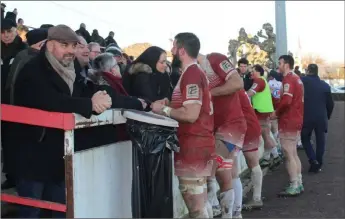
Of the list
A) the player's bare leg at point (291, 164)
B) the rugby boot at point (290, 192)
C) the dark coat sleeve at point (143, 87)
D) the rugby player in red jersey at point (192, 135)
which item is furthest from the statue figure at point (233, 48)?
the rugby player in red jersey at point (192, 135)

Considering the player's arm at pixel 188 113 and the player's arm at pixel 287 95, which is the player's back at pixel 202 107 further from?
the player's arm at pixel 287 95

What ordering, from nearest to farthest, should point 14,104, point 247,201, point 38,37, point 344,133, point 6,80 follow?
point 14,104, point 6,80, point 38,37, point 247,201, point 344,133

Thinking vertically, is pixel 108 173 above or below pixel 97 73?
below

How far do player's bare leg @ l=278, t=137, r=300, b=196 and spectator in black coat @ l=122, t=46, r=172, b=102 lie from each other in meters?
3.27

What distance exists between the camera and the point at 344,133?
1681 centimetres

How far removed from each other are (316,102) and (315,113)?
214 mm

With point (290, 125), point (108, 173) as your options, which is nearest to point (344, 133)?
point (290, 125)

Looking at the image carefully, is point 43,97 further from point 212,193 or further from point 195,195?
point 212,193

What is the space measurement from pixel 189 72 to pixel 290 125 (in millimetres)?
4044

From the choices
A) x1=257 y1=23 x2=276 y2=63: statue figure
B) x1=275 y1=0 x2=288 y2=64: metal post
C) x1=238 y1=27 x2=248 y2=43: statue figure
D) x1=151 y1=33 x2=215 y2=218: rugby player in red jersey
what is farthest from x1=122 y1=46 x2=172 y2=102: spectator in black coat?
x1=238 y1=27 x2=248 y2=43: statue figure

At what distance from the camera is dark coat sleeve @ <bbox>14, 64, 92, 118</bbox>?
A: 328 cm

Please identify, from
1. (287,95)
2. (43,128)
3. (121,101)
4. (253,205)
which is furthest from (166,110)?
(287,95)

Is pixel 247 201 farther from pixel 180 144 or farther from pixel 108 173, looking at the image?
pixel 108 173

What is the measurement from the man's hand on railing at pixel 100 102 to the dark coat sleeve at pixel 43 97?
1.5 inches
